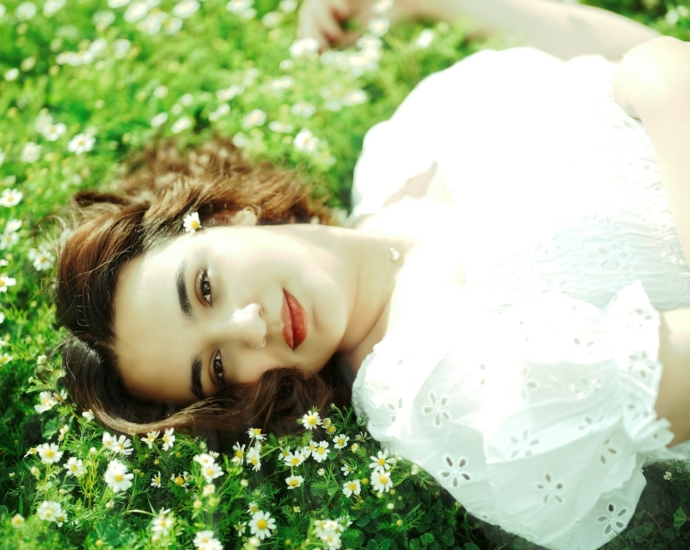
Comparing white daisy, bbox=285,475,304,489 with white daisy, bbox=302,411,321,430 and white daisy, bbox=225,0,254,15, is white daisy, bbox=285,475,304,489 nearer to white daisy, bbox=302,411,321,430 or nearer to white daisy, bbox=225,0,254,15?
white daisy, bbox=302,411,321,430

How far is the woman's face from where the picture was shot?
6.49ft

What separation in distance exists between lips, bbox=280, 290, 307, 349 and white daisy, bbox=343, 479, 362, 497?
1.48ft

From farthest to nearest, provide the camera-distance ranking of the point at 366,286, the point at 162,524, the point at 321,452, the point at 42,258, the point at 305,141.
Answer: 1. the point at 305,141
2. the point at 42,258
3. the point at 366,286
4. the point at 321,452
5. the point at 162,524

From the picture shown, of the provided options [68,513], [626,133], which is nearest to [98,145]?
[68,513]

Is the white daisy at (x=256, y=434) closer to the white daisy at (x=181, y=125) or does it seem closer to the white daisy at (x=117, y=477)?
the white daisy at (x=117, y=477)

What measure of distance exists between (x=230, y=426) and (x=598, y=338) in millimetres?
1085

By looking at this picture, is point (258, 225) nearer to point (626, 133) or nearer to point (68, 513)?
point (68, 513)

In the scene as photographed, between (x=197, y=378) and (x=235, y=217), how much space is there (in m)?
0.63

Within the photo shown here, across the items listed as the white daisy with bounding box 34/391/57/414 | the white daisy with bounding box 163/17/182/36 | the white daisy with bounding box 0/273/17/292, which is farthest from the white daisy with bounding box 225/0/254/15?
the white daisy with bounding box 34/391/57/414

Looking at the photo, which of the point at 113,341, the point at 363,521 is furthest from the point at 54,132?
the point at 363,521

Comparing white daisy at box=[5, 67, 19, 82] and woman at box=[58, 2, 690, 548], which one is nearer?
woman at box=[58, 2, 690, 548]

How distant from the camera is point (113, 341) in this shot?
207cm

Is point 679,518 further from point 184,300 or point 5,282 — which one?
point 5,282

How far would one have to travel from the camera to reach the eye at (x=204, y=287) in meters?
2.00
